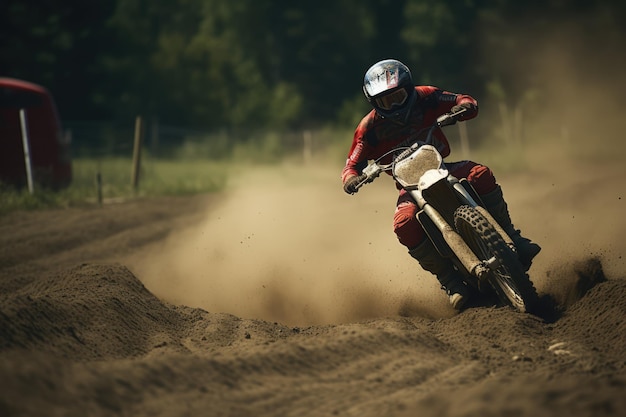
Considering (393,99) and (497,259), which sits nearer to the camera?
(497,259)

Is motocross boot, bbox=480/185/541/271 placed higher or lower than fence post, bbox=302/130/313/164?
higher

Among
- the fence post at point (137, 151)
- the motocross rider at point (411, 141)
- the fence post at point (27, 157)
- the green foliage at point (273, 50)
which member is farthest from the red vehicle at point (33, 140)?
the green foliage at point (273, 50)

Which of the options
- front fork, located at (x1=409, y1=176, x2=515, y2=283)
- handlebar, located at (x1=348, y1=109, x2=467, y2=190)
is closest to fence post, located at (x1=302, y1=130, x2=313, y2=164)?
handlebar, located at (x1=348, y1=109, x2=467, y2=190)

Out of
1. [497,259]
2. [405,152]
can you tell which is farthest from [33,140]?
[497,259]

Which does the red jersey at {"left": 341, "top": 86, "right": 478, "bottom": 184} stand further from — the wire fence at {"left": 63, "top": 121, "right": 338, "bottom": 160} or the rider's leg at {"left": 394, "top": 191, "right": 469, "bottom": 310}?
the wire fence at {"left": 63, "top": 121, "right": 338, "bottom": 160}

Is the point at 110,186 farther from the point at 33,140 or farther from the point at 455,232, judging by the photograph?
the point at 455,232

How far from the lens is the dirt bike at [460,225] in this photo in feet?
22.9

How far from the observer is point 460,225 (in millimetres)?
7191

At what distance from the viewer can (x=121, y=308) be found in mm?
7699

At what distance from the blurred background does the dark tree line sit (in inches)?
2.9

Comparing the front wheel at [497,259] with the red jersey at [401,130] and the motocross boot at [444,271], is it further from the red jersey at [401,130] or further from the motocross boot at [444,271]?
the red jersey at [401,130]

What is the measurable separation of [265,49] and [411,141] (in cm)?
5792

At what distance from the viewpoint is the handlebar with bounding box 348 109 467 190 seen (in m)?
7.69

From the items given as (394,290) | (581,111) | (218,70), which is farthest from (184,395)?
(218,70)
